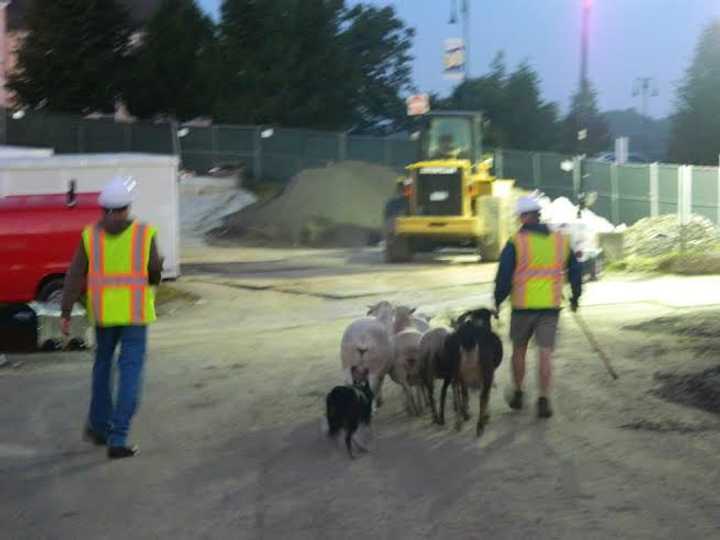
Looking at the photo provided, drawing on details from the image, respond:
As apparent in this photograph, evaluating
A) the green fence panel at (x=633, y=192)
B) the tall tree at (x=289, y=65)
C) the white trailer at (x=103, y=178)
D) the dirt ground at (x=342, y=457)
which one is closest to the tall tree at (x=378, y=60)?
the tall tree at (x=289, y=65)

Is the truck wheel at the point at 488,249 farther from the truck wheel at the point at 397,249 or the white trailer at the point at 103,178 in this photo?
the white trailer at the point at 103,178

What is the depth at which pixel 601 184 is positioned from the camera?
107 ft

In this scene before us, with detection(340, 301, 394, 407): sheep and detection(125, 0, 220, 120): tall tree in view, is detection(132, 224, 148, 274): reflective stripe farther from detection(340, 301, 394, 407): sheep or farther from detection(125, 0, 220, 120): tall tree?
detection(125, 0, 220, 120): tall tree

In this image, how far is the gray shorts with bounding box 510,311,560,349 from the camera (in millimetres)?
9586

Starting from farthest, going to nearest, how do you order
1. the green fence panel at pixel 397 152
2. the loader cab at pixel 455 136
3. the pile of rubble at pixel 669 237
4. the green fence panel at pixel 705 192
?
the green fence panel at pixel 397 152
the loader cab at pixel 455 136
the green fence panel at pixel 705 192
the pile of rubble at pixel 669 237

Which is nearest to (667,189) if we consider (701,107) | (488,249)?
(488,249)

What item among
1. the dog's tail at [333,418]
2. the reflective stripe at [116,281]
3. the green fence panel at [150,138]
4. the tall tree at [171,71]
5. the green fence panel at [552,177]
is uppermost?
Answer: the tall tree at [171,71]

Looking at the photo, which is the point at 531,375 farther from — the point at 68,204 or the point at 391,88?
the point at 391,88

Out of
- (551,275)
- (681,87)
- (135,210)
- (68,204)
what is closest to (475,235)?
(135,210)

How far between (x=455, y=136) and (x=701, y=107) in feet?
83.9

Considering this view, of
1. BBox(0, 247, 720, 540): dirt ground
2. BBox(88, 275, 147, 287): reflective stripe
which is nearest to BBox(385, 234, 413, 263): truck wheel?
BBox(0, 247, 720, 540): dirt ground

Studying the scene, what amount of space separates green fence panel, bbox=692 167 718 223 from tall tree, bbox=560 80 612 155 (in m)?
15.4

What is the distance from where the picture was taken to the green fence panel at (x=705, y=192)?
2636cm

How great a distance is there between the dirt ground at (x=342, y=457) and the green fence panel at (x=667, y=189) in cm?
1403
